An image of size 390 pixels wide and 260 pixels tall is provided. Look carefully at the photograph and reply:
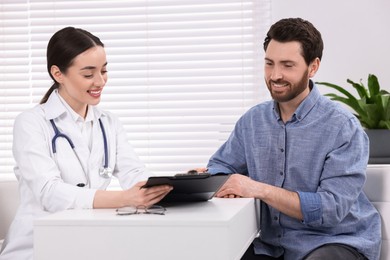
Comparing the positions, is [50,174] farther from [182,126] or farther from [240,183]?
[182,126]

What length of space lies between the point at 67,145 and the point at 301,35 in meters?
0.87

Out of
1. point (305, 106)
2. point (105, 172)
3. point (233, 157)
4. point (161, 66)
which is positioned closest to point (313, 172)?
point (305, 106)

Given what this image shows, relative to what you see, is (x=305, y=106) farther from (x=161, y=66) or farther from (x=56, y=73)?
(x=161, y=66)

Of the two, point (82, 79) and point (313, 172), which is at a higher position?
point (82, 79)

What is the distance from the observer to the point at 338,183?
2.13 meters

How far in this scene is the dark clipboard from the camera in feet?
5.77

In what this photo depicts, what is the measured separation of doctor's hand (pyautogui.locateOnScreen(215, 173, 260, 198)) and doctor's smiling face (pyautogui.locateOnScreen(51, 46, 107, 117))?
559 mm

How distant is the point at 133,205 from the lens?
1.88 meters

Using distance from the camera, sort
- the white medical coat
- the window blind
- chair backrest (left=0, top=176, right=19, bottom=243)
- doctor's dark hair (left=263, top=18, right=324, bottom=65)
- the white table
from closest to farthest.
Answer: the white table → the white medical coat → doctor's dark hair (left=263, top=18, right=324, bottom=65) → chair backrest (left=0, top=176, right=19, bottom=243) → the window blind

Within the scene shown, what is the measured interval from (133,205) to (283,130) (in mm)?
674

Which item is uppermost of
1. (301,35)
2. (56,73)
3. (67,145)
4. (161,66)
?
(301,35)

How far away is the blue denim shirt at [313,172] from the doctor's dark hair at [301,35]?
0.13 meters

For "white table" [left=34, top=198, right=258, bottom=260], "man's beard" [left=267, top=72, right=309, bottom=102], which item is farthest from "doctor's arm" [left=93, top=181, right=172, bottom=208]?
"man's beard" [left=267, top=72, right=309, bottom=102]

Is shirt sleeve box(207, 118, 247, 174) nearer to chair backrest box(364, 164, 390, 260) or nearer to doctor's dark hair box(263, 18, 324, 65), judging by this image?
doctor's dark hair box(263, 18, 324, 65)
